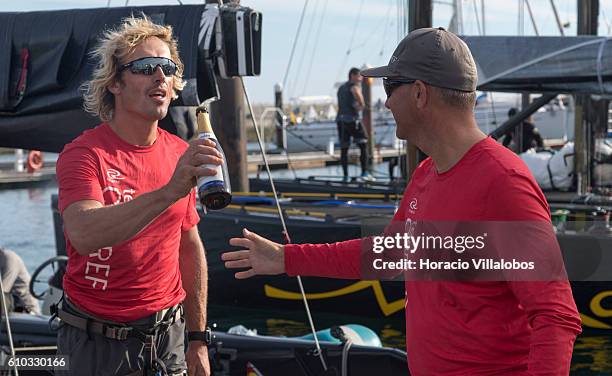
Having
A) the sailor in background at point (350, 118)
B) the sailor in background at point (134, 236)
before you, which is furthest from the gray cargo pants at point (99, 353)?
the sailor in background at point (350, 118)

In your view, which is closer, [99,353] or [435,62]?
[435,62]

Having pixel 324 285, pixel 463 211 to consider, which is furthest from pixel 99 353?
pixel 324 285

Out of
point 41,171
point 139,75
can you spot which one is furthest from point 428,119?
point 41,171

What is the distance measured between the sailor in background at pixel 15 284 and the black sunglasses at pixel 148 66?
4.27m

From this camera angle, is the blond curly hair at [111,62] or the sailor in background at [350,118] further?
the sailor in background at [350,118]

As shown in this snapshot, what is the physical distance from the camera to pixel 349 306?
9930mm

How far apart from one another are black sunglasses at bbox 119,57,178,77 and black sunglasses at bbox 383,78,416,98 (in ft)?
3.94

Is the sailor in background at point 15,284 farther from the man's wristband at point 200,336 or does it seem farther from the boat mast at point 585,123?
the boat mast at point 585,123

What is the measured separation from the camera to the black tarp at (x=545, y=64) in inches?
326

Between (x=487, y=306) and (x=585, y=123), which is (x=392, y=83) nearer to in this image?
(x=487, y=306)

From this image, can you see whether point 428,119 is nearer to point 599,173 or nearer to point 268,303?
point 268,303

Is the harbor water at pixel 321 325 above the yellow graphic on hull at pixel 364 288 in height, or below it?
below

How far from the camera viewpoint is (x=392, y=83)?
8.83 feet

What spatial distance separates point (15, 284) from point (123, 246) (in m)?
4.33
